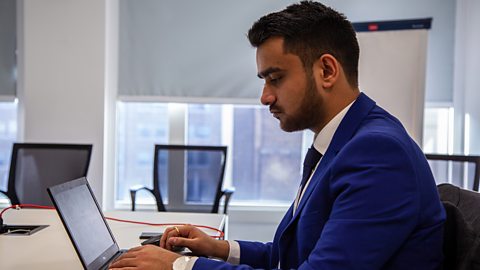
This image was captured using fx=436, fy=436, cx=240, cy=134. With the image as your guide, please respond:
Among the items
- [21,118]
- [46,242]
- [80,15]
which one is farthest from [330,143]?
[21,118]

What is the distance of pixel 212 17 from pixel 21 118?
1834 mm

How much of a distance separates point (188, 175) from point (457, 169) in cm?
212

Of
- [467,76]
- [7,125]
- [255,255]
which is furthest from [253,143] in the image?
[255,255]

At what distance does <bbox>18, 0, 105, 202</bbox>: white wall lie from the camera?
3500mm

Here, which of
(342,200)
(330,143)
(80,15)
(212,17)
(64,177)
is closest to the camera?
(342,200)

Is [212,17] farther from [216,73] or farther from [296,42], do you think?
[296,42]

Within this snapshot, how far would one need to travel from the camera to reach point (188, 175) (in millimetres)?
3186

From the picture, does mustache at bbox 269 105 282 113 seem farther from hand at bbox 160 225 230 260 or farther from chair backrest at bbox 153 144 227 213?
chair backrest at bbox 153 144 227 213

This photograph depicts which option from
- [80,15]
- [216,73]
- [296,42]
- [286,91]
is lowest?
[286,91]

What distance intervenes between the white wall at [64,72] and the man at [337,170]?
2.50 metres

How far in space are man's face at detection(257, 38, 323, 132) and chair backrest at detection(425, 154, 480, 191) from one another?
1.99 m

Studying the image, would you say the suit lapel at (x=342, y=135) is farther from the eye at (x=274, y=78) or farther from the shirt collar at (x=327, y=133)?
the eye at (x=274, y=78)

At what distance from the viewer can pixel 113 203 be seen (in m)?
3.83

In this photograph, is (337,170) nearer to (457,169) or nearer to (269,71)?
(269,71)
